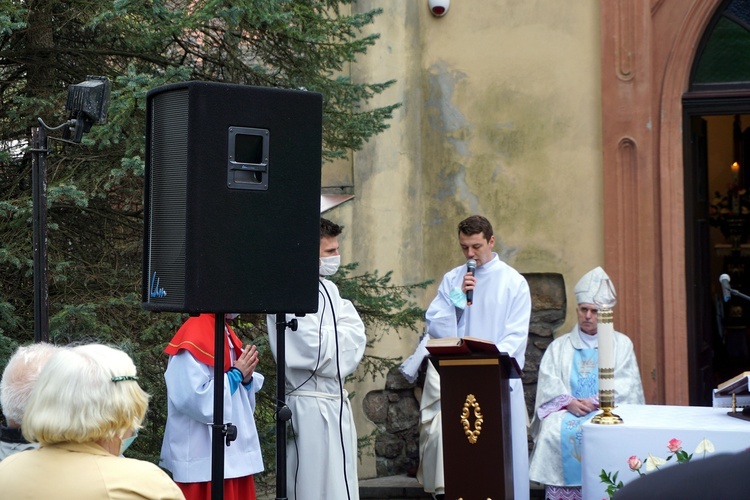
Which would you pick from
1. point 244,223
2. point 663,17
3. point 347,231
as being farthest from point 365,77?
point 244,223

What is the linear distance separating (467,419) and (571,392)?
148 centimetres

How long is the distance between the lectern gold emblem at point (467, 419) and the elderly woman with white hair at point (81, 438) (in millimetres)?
Result: 3378

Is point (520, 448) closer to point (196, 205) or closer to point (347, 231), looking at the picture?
point (347, 231)

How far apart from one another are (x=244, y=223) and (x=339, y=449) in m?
1.96

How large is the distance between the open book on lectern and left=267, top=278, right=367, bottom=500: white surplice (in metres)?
0.49

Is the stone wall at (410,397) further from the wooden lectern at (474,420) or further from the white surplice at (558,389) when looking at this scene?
the wooden lectern at (474,420)

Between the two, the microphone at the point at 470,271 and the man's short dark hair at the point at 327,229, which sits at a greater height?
the man's short dark hair at the point at 327,229

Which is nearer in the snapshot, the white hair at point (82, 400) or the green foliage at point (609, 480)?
the white hair at point (82, 400)

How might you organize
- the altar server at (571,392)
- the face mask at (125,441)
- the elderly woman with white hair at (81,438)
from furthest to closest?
the altar server at (571,392)
the face mask at (125,441)
the elderly woman with white hair at (81,438)

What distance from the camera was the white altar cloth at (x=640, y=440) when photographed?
4812mm

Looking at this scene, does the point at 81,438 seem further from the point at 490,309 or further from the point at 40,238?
the point at 490,309

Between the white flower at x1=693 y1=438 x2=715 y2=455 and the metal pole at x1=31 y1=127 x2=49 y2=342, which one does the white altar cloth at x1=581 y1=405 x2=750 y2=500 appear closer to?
the white flower at x1=693 y1=438 x2=715 y2=455

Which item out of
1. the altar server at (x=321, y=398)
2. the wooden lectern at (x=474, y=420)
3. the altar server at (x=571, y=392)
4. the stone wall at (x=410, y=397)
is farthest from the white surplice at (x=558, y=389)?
the altar server at (x=321, y=398)

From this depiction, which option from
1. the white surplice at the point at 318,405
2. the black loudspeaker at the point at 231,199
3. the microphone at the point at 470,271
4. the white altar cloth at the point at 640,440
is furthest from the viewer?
the microphone at the point at 470,271
